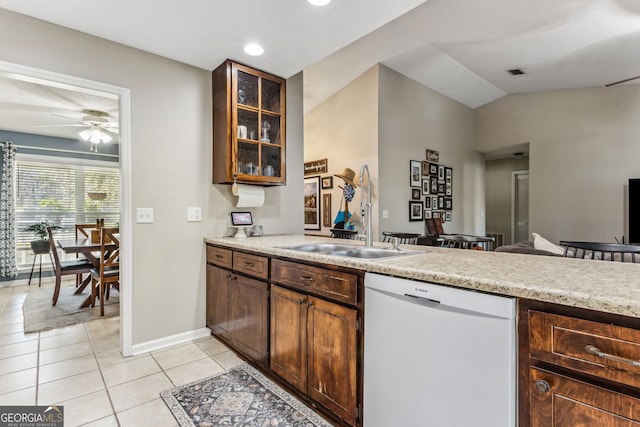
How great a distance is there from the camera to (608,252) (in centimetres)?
192

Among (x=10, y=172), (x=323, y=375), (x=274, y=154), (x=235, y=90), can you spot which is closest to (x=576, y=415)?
(x=323, y=375)

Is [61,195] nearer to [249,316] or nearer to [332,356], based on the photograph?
[249,316]

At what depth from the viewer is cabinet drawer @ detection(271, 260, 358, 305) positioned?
Result: 1.44 m

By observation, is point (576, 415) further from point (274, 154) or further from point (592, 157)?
point (592, 157)

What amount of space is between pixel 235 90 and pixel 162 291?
1.84m

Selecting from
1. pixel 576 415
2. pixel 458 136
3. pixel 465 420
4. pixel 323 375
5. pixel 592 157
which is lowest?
pixel 323 375

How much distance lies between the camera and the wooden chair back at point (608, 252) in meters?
1.88

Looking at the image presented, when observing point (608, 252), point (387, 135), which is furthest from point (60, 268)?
point (608, 252)

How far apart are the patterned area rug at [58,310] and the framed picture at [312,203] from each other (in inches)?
120

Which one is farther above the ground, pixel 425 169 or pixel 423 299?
pixel 425 169

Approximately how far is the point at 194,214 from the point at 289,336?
1.51 meters

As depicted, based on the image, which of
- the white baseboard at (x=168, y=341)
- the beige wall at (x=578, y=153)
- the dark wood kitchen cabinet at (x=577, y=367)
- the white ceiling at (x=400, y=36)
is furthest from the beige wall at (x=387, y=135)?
the dark wood kitchen cabinet at (x=577, y=367)

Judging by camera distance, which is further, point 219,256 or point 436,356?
point 219,256

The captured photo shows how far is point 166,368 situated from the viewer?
2.19 m
